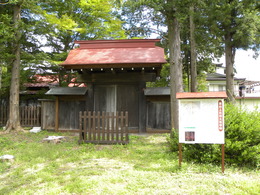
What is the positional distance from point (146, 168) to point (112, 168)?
2.62 feet

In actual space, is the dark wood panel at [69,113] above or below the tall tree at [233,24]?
below

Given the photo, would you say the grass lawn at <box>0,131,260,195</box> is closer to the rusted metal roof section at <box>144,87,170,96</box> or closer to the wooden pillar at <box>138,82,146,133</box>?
the wooden pillar at <box>138,82,146,133</box>

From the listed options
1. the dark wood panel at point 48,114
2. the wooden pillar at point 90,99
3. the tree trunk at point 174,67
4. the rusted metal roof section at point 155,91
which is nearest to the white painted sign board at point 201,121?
the tree trunk at point 174,67

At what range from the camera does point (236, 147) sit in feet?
14.8

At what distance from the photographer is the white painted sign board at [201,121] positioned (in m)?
4.29

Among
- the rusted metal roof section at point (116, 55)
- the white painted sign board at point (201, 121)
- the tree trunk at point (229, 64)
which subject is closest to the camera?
the white painted sign board at point (201, 121)

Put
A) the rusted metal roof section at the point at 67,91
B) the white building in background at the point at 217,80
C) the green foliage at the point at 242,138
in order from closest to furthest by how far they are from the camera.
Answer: the green foliage at the point at 242,138 < the rusted metal roof section at the point at 67,91 < the white building in background at the point at 217,80

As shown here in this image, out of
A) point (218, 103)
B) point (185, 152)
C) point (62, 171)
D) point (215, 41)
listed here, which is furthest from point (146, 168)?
point (215, 41)

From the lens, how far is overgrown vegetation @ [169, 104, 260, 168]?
178 inches

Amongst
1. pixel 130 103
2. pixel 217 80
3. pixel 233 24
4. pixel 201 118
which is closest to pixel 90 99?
pixel 130 103

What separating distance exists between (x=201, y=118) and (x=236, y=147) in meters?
1.11

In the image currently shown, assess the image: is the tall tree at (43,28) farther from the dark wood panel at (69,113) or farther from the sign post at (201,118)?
the sign post at (201,118)

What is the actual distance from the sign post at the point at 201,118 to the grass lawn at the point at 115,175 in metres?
0.58

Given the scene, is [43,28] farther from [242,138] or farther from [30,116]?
[242,138]
